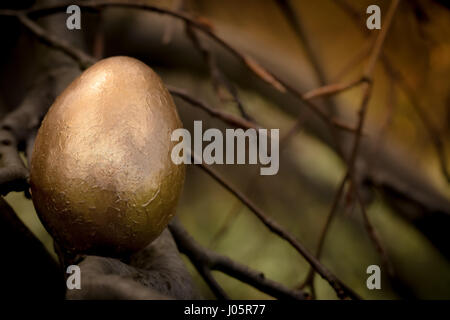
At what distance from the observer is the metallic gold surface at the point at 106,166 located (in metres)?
0.28

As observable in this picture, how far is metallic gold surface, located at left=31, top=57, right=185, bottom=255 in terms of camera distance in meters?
0.28

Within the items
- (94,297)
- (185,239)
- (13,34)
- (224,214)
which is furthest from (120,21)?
(94,297)

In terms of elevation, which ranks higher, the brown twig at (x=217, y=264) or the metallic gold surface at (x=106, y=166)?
the metallic gold surface at (x=106, y=166)

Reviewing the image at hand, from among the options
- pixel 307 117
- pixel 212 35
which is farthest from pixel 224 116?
pixel 307 117

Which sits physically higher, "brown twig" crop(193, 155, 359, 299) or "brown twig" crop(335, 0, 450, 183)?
"brown twig" crop(335, 0, 450, 183)

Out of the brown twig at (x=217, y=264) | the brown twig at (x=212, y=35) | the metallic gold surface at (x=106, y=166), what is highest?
the brown twig at (x=212, y=35)

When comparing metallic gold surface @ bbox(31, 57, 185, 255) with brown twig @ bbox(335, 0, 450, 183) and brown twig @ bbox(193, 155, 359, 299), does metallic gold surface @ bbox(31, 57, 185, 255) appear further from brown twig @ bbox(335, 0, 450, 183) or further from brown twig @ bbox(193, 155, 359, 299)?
brown twig @ bbox(335, 0, 450, 183)

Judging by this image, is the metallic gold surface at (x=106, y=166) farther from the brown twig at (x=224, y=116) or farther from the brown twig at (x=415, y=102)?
the brown twig at (x=415, y=102)

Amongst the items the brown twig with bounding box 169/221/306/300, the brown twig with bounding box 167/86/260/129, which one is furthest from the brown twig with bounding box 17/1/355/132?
the brown twig with bounding box 169/221/306/300

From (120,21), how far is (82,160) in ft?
1.51

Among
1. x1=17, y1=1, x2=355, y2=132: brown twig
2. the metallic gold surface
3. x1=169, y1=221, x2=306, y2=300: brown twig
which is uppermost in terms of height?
x1=17, y1=1, x2=355, y2=132: brown twig

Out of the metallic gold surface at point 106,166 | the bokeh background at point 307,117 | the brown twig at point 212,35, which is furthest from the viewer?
the bokeh background at point 307,117

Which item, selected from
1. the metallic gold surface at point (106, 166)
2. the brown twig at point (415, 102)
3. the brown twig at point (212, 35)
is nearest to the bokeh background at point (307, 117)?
the brown twig at point (415, 102)

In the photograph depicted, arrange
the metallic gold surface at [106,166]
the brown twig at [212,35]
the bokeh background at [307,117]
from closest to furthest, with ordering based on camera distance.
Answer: the metallic gold surface at [106,166], the brown twig at [212,35], the bokeh background at [307,117]
